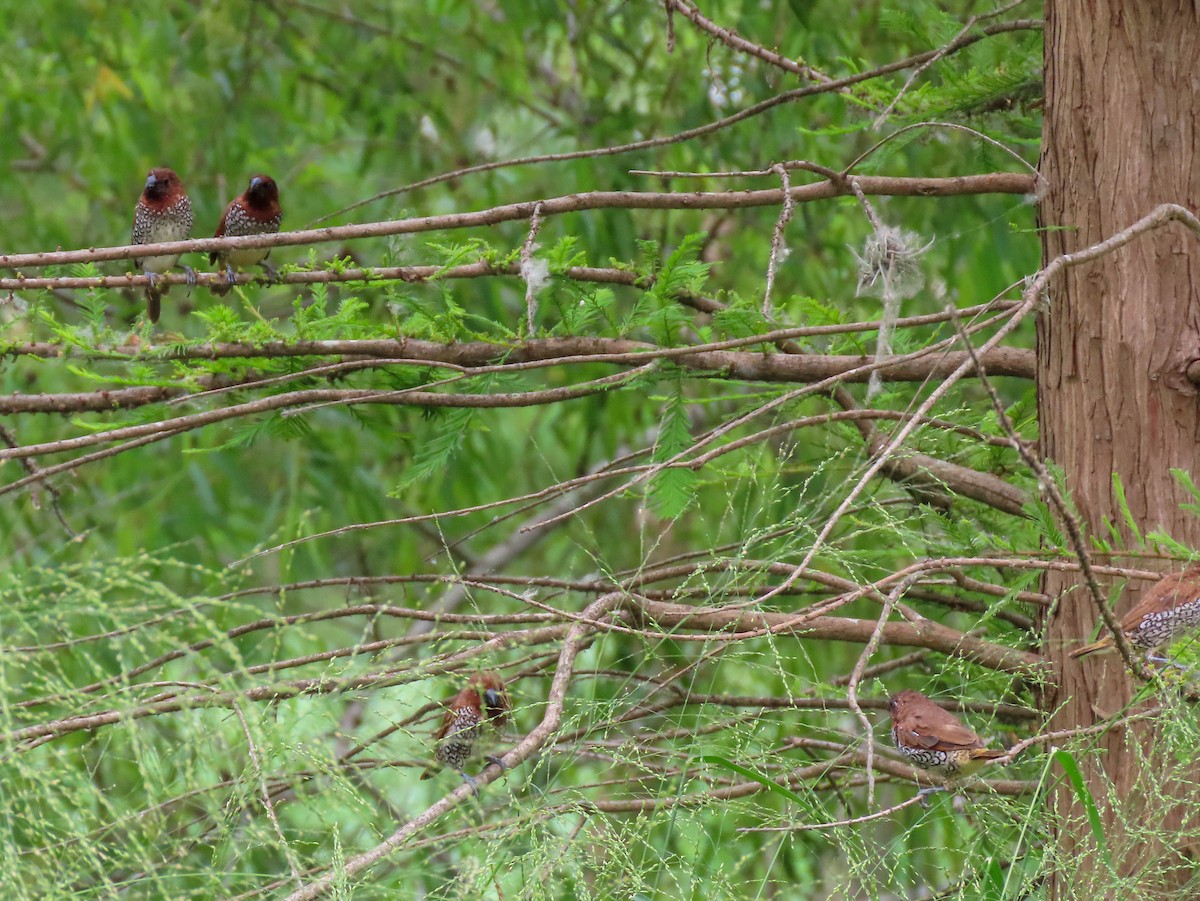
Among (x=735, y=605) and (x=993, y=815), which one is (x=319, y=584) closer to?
(x=735, y=605)

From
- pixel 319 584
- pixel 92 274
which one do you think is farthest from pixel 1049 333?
pixel 92 274

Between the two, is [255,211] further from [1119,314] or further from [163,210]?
[1119,314]

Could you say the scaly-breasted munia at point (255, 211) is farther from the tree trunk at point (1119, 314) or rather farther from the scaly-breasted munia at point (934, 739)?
the tree trunk at point (1119, 314)

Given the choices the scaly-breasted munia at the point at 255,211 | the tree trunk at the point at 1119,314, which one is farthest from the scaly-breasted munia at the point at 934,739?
the scaly-breasted munia at the point at 255,211

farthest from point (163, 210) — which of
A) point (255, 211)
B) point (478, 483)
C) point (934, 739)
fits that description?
point (934, 739)

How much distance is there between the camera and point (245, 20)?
22.2 ft

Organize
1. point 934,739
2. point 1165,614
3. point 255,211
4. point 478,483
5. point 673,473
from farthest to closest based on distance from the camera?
1. point 478,483
2. point 255,211
3. point 934,739
4. point 673,473
5. point 1165,614

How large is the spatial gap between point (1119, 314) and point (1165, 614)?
1.94ft

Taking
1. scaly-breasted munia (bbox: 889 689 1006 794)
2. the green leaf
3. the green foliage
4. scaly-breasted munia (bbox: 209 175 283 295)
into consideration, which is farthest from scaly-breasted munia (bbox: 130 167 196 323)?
scaly-breasted munia (bbox: 889 689 1006 794)

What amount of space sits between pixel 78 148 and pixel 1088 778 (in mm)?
6065

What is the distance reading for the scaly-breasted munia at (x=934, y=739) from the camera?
10.5 feet

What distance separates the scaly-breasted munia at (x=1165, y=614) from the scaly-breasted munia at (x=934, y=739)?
575 millimetres

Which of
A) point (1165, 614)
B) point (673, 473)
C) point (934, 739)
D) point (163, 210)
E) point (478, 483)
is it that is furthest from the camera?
point (478, 483)

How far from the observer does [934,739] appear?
333 centimetres
